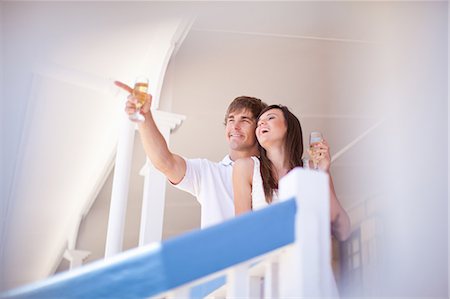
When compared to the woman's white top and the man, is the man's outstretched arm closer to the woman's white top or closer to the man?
the man

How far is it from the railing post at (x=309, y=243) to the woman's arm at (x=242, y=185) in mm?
887

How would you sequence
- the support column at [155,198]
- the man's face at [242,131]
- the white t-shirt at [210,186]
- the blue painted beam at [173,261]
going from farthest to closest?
1. the support column at [155,198]
2. the man's face at [242,131]
3. the white t-shirt at [210,186]
4. the blue painted beam at [173,261]

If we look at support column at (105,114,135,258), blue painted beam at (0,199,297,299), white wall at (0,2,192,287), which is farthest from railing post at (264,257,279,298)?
white wall at (0,2,192,287)

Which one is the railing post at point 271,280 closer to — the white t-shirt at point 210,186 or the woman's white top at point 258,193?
the woman's white top at point 258,193

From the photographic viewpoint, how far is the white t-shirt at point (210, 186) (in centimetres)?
251

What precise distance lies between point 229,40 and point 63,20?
85 centimetres

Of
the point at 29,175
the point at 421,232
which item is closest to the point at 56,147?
the point at 29,175

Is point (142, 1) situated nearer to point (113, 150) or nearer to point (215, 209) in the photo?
point (215, 209)

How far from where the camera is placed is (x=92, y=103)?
131 inches

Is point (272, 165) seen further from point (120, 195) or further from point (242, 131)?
point (120, 195)

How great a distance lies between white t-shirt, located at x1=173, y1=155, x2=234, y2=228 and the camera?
2.51 meters

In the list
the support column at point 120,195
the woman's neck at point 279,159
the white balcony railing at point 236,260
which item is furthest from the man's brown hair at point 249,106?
the white balcony railing at point 236,260

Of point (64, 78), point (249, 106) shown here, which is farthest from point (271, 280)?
point (64, 78)

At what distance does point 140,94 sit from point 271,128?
63cm
